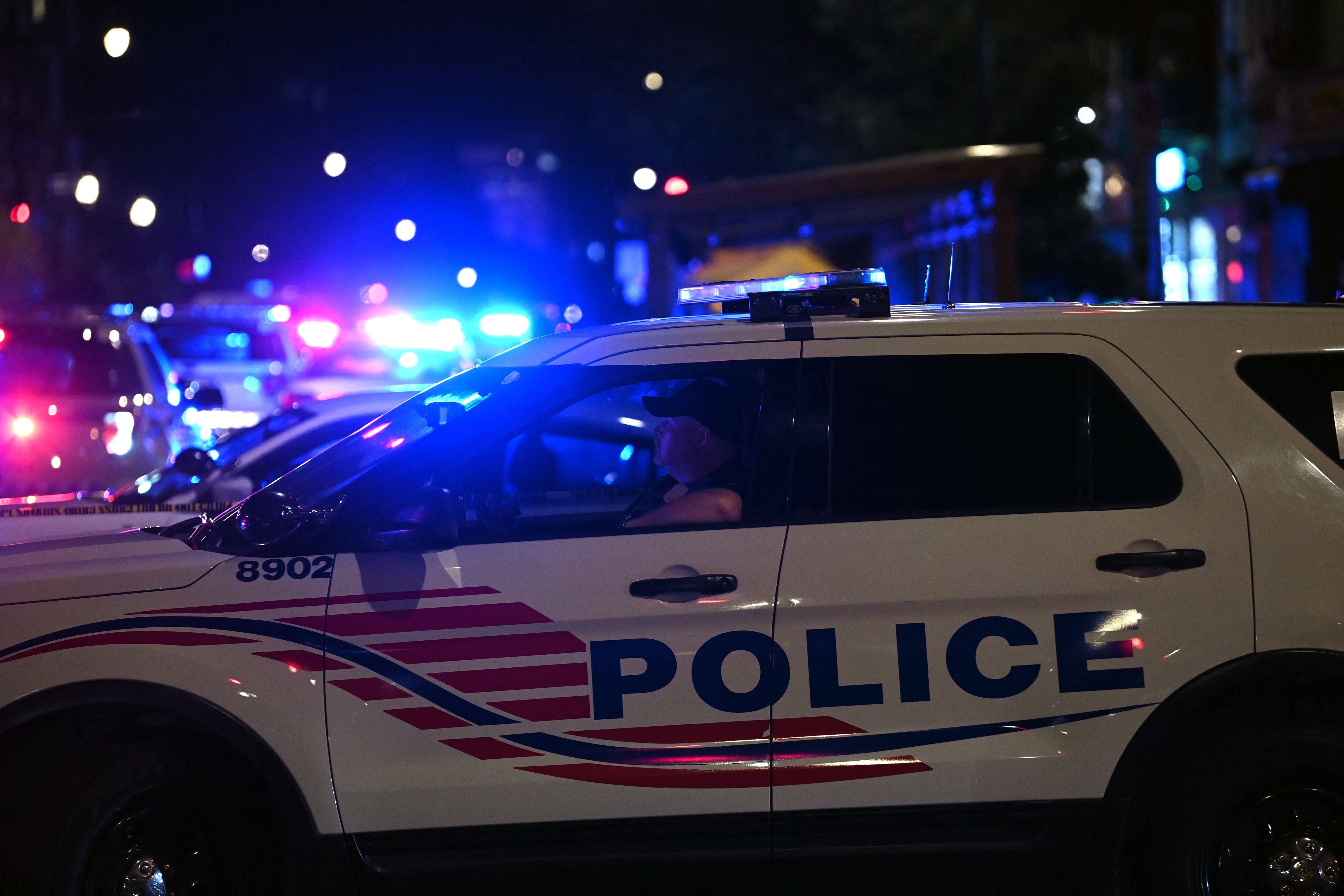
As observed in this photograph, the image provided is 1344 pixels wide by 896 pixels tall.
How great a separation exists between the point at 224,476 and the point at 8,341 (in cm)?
462

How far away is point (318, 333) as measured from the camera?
22984 millimetres

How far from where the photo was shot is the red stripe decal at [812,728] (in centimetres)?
346

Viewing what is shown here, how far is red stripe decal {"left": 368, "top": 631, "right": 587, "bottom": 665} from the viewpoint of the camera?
11.4 ft

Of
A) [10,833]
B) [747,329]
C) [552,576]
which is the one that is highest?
[747,329]

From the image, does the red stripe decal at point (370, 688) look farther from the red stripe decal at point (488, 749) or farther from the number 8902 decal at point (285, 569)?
the number 8902 decal at point (285, 569)

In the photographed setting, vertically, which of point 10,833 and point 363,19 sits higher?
point 363,19

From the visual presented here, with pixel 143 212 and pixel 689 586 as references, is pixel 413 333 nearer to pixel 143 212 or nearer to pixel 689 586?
pixel 143 212

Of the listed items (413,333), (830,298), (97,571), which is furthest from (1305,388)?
(413,333)

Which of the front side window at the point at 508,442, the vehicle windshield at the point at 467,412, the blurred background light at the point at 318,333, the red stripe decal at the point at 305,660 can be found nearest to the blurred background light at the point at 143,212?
the blurred background light at the point at 318,333

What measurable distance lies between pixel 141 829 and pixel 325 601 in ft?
2.53

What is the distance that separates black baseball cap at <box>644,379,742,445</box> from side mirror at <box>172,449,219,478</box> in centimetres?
342

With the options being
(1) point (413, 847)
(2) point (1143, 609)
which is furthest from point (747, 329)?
(1) point (413, 847)

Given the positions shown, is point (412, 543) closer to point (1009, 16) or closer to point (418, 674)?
point (418, 674)

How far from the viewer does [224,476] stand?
6.80 meters
